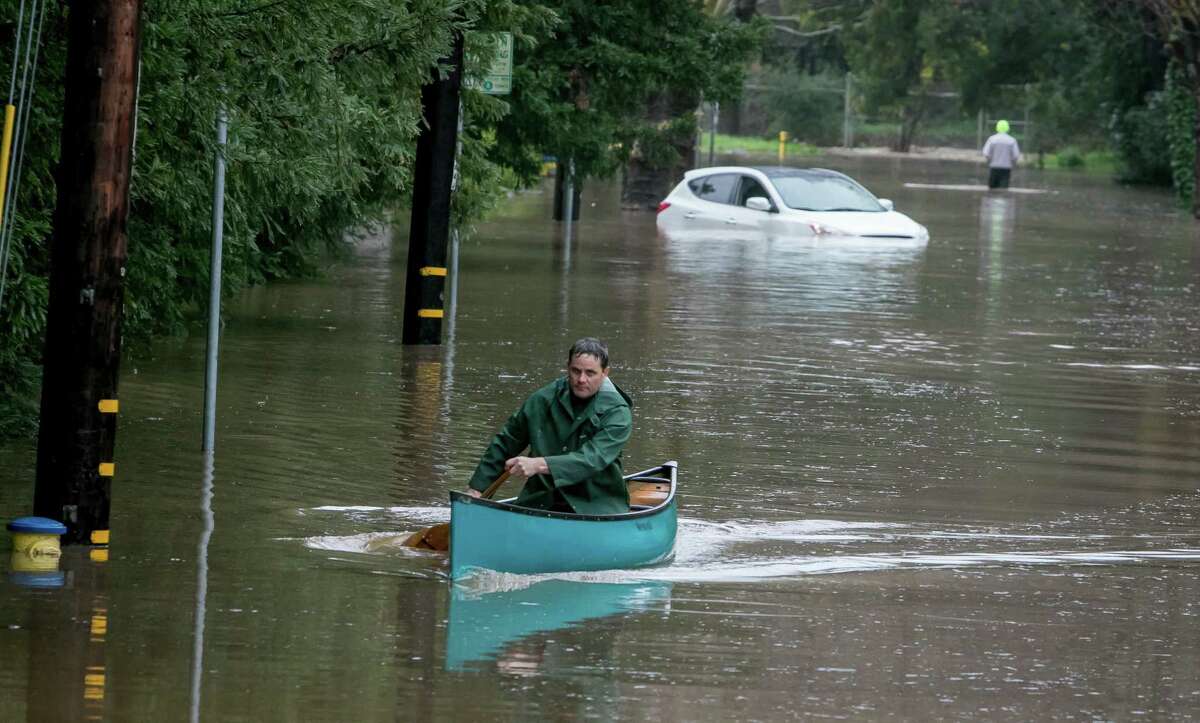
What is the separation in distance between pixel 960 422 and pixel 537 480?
5.57m

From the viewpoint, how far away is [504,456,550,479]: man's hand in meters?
9.61

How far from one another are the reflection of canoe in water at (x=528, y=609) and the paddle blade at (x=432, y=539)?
716 mm

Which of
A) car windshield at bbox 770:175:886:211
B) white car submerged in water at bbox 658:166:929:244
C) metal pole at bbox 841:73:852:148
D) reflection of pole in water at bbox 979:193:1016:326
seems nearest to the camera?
reflection of pole in water at bbox 979:193:1016:326

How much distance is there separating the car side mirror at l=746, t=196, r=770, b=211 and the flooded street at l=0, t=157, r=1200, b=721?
10081 mm

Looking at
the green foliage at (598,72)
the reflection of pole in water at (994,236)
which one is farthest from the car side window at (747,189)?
the green foliage at (598,72)

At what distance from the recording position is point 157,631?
28.0ft

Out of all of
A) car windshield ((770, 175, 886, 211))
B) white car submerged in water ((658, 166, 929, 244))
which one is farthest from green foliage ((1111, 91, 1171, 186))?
white car submerged in water ((658, 166, 929, 244))

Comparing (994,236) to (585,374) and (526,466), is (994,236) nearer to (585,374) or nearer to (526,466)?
(585,374)

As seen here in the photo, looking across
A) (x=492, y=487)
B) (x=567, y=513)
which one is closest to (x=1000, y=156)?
(x=492, y=487)

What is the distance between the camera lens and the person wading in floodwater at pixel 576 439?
392 inches

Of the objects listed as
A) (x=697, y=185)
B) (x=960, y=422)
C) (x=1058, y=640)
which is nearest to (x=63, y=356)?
(x=1058, y=640)

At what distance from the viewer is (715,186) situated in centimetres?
3475

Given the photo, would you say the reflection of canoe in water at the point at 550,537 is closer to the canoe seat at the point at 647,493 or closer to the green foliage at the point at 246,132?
the canoe seat at the point at 647,493

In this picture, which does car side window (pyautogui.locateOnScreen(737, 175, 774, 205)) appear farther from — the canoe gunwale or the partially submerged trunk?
the canoe gunwale
